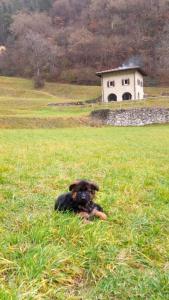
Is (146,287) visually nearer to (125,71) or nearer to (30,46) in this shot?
(125,71)

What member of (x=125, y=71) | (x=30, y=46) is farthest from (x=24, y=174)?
(x=30, y=46)

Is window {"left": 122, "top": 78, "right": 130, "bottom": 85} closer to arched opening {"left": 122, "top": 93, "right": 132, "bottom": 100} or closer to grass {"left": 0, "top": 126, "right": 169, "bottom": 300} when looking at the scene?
arched opening {"left": 122, "top": 93, "right": 132, "bottom": 100}

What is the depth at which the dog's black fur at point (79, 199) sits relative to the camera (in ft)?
15.7

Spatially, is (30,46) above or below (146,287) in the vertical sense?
above

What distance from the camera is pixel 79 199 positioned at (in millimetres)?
4801

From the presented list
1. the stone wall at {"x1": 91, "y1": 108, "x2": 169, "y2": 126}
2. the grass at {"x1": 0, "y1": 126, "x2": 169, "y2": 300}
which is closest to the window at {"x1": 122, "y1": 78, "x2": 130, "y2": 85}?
the stone wall at {"x1": 91, "y1": 108, "x2": 169, "y2": 126}

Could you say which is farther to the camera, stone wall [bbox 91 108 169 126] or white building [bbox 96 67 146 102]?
white building [bbox 96 67 146 102]

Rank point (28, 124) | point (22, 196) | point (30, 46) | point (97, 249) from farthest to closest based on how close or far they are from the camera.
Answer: point (30, 46) → point (28, 124) → point (22, 196) → point (97, 249)

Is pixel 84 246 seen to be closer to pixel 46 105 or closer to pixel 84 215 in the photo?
pixel 84 215

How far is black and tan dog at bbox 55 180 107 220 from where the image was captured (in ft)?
15.7

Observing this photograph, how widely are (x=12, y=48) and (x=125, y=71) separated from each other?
4670 centimetres

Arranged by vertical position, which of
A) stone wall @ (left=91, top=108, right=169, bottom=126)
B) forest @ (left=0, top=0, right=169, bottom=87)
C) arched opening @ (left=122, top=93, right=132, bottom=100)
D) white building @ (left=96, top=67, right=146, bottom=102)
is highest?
forest @ (left=0, top=0, right=169, bottom=87)

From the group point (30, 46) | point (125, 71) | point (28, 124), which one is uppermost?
point (30, 46)

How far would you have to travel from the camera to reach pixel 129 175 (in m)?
8.63
